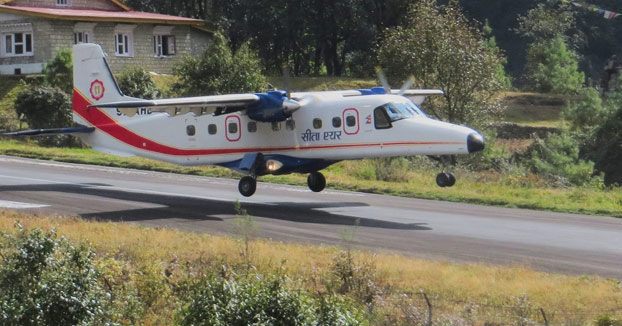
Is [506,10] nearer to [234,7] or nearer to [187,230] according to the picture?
[234,7]

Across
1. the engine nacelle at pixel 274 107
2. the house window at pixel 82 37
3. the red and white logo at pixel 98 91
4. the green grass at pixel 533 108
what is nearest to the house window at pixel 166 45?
the house window at pixel 82 37

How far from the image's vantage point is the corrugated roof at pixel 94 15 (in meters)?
65.2

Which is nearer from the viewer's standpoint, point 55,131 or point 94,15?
point 55,131

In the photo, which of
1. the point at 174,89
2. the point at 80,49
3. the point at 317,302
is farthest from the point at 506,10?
the point at 317,302

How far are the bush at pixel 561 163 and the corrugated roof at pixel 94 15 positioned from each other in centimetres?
3085

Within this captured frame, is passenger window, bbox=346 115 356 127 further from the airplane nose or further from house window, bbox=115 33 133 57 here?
house window, bbox=115 33 133 57

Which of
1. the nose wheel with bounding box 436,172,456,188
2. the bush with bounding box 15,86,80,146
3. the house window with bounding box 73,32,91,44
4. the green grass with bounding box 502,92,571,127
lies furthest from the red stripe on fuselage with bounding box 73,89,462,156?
the green grass with bounding box 502,92,571,127

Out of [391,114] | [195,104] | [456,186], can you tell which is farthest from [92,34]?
[391,114]

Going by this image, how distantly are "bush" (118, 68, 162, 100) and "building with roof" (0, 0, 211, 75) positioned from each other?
12.0 metres

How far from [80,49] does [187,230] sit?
12151 mm

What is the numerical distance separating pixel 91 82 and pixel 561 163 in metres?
24.4

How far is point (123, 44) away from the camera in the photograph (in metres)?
70.0

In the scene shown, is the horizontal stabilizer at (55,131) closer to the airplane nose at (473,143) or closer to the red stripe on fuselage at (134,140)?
the red stripe on fuselage at (134,140)

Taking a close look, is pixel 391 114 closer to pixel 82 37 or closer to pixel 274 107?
pixel 274 107
